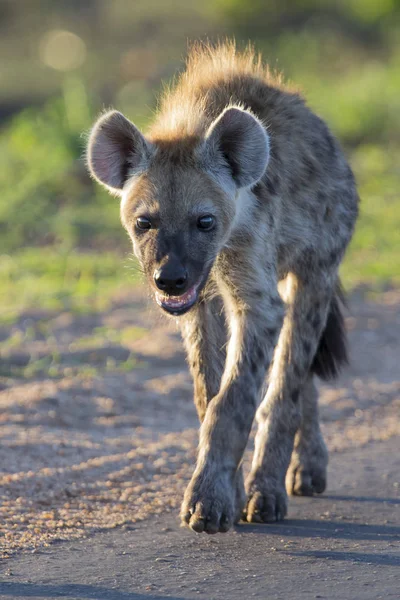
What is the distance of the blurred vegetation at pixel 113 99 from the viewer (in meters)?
7.39

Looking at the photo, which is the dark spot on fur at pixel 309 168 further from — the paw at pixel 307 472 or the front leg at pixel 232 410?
the paw at pixel 307 472

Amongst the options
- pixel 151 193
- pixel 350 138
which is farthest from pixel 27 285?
pixel 350 138

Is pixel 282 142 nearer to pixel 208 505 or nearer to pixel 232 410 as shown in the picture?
pixel 232 410

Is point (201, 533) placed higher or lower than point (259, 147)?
lower

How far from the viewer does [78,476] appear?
13.1 feet

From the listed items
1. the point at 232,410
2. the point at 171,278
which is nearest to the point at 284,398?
the point at 232,410

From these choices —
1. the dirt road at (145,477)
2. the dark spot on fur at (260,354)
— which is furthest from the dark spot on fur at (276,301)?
the dirt road at (145,477)

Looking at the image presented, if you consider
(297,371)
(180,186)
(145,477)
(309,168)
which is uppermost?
(309,168)

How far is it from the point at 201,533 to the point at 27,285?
12.1 ft

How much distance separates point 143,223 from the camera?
3518mm

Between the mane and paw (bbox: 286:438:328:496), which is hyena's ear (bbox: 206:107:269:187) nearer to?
the mane

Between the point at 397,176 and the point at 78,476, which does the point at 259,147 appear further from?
the point at 397,176

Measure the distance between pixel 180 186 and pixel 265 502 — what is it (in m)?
0.98

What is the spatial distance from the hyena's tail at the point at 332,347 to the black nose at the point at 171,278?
1.05 meters
